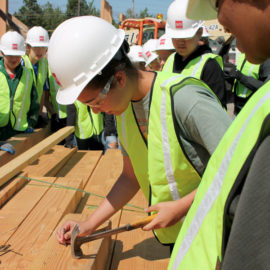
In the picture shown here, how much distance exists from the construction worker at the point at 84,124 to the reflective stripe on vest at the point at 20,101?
68cm

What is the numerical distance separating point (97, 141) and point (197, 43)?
219 cm

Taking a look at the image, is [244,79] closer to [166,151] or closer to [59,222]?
[59,222]

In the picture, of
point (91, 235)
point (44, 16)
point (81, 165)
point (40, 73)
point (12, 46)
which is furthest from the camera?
point (44, 16)

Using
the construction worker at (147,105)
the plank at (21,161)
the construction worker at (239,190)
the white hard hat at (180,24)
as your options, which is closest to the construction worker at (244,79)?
the white hard hat at (180,24)

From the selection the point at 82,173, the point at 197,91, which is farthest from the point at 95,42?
the point at 82,173

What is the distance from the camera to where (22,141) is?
180 inches

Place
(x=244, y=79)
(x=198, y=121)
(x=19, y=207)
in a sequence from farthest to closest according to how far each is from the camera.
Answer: (x=244, y=79) → (x=19, y=207) → (x=198, y=121)

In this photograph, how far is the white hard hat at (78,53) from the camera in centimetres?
160

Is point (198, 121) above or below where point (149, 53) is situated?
above

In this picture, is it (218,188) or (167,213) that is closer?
(218,188)

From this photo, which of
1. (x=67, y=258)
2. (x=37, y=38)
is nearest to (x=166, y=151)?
(x=67, y=258)

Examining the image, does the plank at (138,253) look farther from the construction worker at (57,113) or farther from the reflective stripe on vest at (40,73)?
the reflective stripe on vest at (40,73)

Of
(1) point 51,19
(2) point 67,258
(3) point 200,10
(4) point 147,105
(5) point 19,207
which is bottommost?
(1) point 51,19

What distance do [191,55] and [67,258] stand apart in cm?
253
